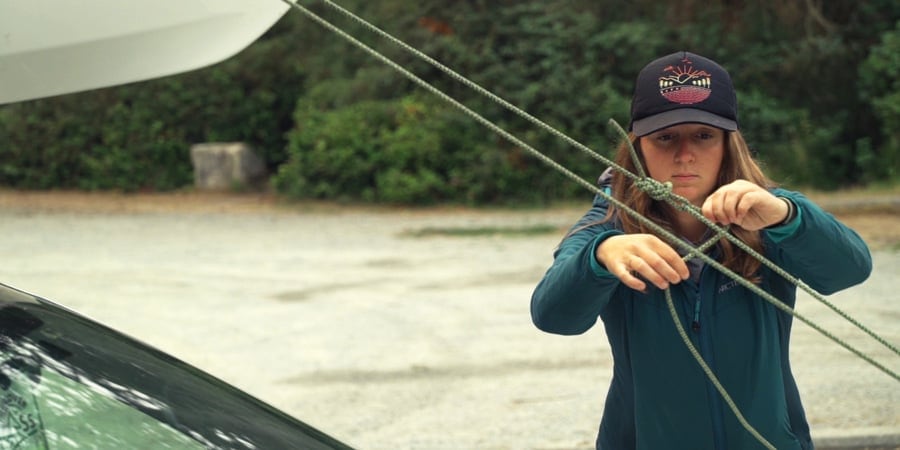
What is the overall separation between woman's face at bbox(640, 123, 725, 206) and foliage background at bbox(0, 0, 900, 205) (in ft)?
46.7

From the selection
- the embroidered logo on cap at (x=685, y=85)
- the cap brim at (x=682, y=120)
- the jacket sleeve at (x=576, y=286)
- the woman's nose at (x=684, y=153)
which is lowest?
the jacket sleeve at (x=576, y=286)

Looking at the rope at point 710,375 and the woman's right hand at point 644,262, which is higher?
the woman's right hand at point 644,262

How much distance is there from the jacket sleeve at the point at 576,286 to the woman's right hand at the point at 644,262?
0.32 ft

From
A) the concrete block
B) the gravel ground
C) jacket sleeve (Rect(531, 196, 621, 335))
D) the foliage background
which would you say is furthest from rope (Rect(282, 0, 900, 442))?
the concrete block

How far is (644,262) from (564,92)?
1507cm

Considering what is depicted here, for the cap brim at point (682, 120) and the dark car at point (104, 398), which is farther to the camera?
the cap brim at point (682, 120)

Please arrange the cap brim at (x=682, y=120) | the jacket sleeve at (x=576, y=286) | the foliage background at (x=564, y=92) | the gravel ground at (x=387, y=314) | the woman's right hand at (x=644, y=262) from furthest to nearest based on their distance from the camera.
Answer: the foliage background at (x=564, y=92) < the gravel ground at (x=387, y=314) < the cap brim at (x=682, y=120) < the jacket sleeve at (x=576, y=286) < the woman's right hand at (x=644, y=262)

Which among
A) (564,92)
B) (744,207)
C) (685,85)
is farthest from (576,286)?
(564,92)

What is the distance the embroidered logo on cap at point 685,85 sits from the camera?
243cm

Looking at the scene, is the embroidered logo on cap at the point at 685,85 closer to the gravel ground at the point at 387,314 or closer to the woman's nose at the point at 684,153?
the woman's nose at the point at 684,153

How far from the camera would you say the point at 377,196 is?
17.5m

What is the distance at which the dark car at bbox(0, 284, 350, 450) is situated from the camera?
2049mm

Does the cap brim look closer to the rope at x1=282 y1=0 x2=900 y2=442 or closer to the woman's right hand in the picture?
the rope at x1=282 y1=0 x2=900 y2=442

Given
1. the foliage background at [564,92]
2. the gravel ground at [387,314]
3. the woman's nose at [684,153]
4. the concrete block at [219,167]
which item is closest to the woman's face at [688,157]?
the woman's nose at [684,153]
